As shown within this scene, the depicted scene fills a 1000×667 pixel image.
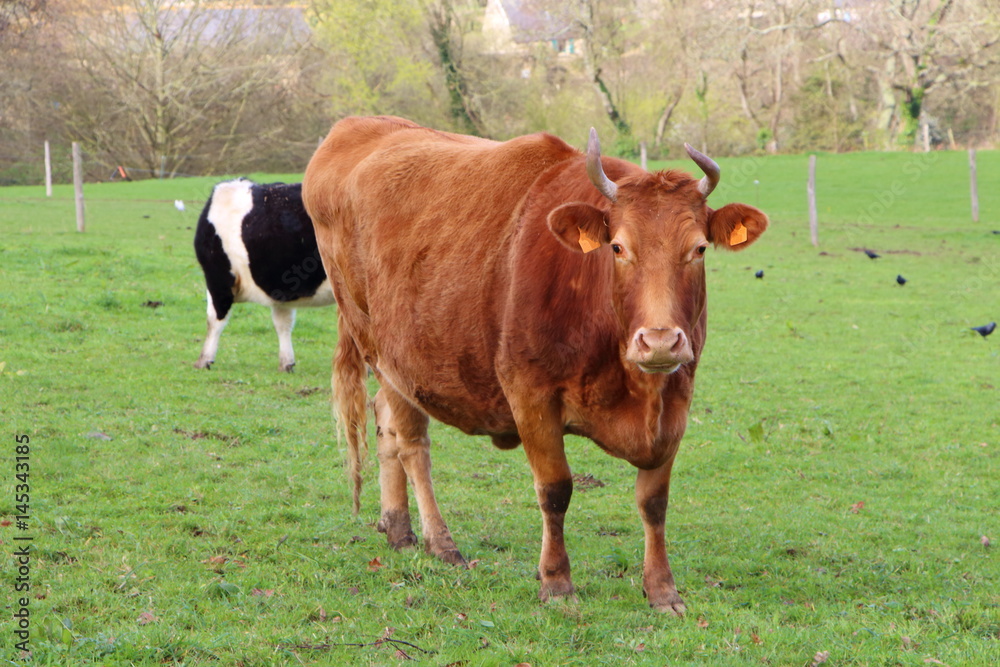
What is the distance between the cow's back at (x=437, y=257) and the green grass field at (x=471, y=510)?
0.99 metres

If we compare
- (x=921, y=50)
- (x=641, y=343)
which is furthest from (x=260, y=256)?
(x=921, y=50)

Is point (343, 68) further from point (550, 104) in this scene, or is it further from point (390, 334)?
point (390, 334)

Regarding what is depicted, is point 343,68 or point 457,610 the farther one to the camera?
point 343,68

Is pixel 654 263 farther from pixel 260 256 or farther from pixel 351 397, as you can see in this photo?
pixel 260 256

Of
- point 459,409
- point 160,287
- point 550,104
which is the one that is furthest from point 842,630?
point 550,104

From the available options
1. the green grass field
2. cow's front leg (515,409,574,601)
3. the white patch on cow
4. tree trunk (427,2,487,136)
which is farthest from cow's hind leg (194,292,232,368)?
tree trunk (427,2,487,136)

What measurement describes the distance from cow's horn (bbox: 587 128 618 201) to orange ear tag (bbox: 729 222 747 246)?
581 mm

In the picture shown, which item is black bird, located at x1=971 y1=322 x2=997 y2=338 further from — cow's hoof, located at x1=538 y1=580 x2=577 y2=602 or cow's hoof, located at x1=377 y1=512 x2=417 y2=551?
cow's hoof, located at x1=538 y1=580 x2=577 y2=602

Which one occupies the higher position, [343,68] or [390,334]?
[343,68]

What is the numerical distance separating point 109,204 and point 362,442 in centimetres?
2384

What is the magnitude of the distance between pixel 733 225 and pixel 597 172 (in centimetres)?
71

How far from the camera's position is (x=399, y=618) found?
14.2 feet

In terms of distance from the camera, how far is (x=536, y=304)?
14.7ft

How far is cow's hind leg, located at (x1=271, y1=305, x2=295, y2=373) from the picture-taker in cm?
1043
